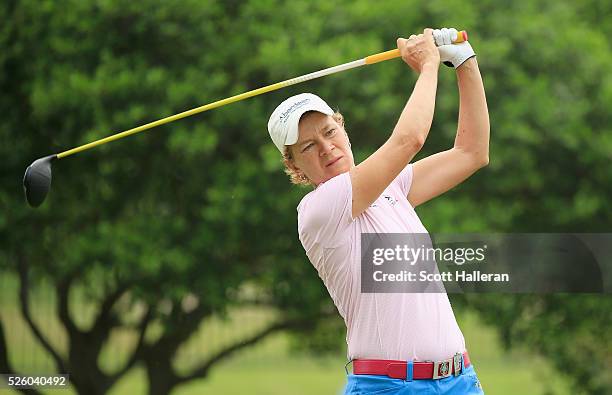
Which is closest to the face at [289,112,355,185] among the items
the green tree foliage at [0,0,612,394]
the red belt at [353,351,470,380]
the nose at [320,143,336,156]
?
the nose at [320,143,336,156]

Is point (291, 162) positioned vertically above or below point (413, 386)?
above

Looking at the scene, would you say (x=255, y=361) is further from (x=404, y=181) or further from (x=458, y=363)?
(x=458, y=363)

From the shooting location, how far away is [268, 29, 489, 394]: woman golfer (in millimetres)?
2555

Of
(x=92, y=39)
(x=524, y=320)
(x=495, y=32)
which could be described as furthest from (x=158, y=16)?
(x=524, y=320)

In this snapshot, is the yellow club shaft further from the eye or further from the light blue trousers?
the light blue trousers

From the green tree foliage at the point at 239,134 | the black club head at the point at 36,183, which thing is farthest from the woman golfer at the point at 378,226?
the green tree foliage at the point at 239,134

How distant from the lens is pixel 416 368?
8.54 feet

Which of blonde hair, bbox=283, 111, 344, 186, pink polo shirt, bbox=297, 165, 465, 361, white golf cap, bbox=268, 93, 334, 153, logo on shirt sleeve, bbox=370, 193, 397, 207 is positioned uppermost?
white golf cap, bbox=268, 93, 334, 153

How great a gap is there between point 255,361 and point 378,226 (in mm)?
11534

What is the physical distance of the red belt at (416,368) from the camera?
2.60 m

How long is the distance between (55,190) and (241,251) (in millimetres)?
1239

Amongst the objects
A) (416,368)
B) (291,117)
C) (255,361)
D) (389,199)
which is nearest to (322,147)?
(291,117)

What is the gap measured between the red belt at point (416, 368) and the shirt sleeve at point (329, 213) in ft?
1.05

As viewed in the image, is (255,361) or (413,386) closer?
(413,386)
